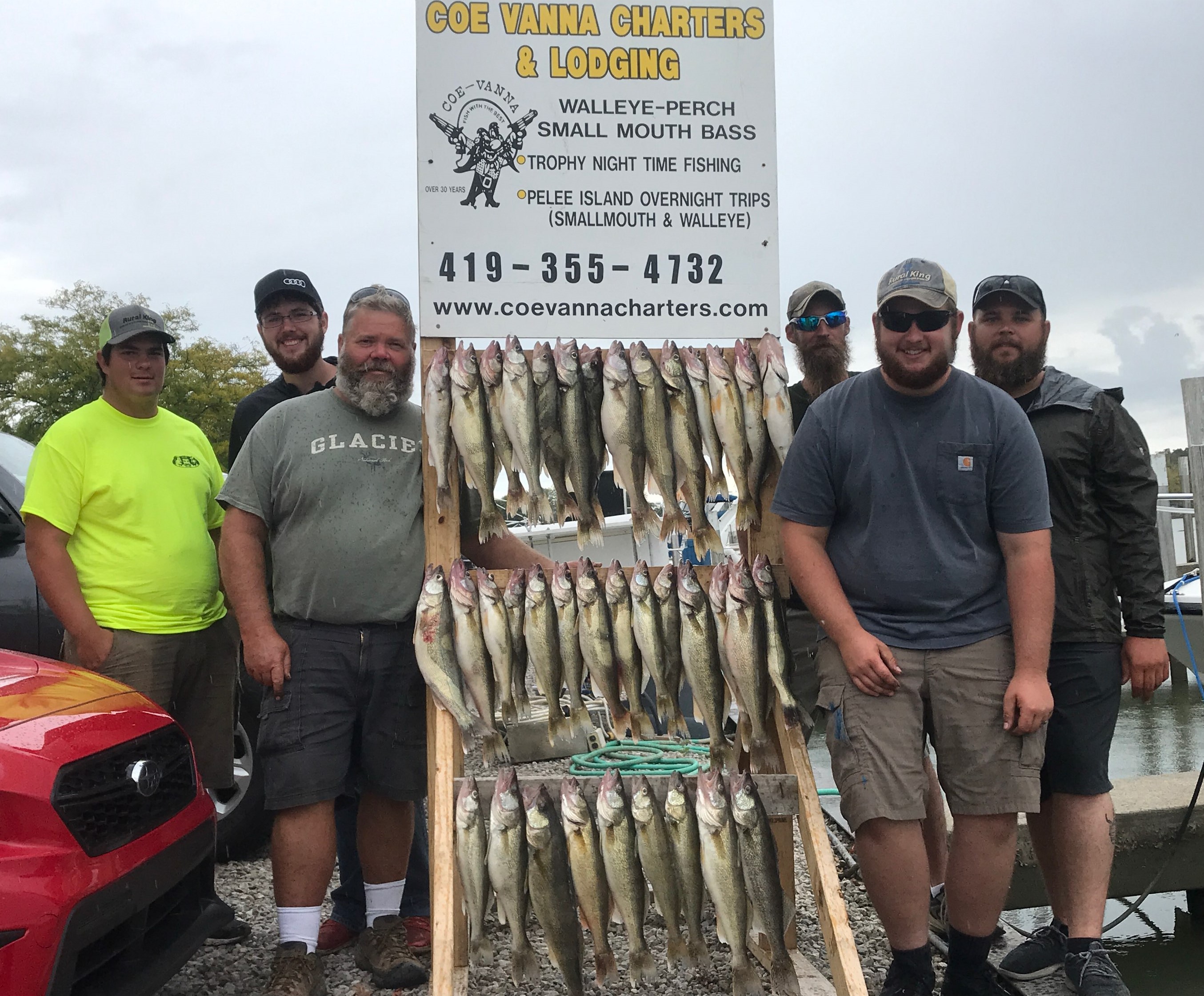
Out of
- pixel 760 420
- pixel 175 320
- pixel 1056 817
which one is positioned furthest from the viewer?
pixel 175 320

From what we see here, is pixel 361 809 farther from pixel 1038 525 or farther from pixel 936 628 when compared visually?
pixel 1038 525

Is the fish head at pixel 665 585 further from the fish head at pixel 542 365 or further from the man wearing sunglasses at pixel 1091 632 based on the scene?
the man wearing sunglasses at pixel 1091 632

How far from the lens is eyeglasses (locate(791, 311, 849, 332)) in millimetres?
4438

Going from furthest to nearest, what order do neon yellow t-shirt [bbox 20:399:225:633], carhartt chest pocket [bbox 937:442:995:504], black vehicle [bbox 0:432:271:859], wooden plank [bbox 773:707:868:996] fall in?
black vehicle [bbox 0:432:271:859], neon yellow t-shirt [bbox 20:399:225:633], carhartt chest pocket [bbox 937:442:995:504], wooden plank [bbox 773:707:868:996]

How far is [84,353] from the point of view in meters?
33.8

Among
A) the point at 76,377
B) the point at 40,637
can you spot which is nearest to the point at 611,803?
the point at 40,637

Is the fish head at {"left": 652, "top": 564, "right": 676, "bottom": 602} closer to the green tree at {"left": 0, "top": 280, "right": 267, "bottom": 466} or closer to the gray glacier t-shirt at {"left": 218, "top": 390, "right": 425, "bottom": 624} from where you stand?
the gray glacier t-shirt at {"left": 218, "top": 390, "right": 425, "bottom": 624}

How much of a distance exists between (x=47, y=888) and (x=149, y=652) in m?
1.24

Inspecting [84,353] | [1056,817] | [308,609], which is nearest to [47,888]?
[308,609]

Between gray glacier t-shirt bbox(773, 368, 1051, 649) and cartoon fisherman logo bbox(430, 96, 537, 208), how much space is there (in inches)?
52.6

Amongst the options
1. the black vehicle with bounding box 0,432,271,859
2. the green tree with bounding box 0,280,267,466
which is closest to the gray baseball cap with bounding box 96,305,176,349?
the black vehicle with bounding box 0,432,271,859

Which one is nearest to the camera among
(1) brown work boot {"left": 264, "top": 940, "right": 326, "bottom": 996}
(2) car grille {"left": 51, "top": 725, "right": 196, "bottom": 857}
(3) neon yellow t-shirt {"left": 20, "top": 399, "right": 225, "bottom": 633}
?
(2) car grille {"left": 51, "top": 725, "right": 196, "bottom": 857}

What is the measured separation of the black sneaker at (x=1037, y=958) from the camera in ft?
11.9

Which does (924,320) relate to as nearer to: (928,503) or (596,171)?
(928,503)
